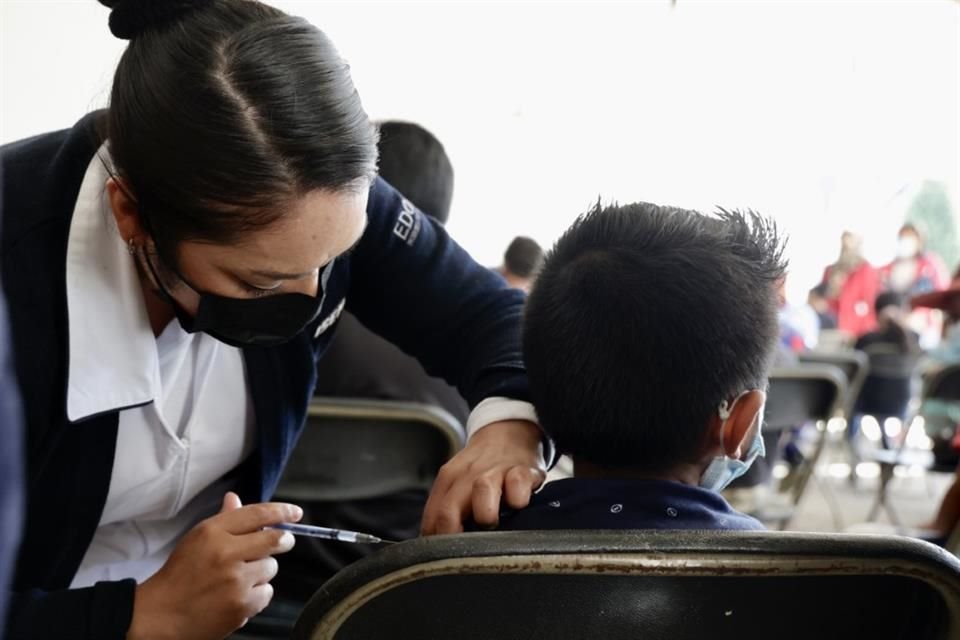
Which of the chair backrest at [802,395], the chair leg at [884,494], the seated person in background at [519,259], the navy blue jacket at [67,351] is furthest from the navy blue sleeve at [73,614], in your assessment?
the chair leg at [884,494]

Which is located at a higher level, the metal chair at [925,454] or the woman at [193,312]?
the woman at [193,312]

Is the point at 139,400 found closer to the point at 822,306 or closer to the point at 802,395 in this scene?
the point at 802,395

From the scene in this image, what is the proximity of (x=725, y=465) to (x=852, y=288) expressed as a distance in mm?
6116

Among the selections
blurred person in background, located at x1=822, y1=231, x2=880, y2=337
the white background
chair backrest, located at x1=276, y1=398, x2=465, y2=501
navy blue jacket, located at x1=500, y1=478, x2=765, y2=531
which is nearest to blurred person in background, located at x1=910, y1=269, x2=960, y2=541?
the white background

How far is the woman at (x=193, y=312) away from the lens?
80cm

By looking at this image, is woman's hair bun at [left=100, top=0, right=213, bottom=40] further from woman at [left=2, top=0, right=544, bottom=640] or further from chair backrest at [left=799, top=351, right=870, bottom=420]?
chair backrest at [left=799, top=351, right=870, bottom=420]

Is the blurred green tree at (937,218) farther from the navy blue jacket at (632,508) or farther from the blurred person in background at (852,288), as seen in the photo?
the navy blue jacket at (632,508)

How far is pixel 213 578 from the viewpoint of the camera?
2.60ft

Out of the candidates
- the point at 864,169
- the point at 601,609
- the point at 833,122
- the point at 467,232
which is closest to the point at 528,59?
the point at 467,232

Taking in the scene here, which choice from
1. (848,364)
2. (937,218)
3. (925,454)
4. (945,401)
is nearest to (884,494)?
(925,454)

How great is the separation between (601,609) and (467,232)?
14.7ft

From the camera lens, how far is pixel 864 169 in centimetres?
761

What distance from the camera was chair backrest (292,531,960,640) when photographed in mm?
614

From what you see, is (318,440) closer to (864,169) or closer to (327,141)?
(327,141)
